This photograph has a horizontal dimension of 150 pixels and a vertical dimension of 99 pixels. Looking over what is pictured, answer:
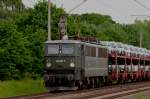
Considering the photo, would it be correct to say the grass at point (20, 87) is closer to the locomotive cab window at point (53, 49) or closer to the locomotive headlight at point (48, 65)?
the locomotive headlight at point (48, 65)

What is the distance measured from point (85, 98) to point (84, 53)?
9.70 m

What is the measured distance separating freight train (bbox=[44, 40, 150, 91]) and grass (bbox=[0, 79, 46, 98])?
144 cm

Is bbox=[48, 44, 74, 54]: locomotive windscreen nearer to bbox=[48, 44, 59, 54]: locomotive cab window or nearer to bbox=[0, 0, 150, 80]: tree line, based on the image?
bbox=[48, 44, 59, 54]: locomotive cab window

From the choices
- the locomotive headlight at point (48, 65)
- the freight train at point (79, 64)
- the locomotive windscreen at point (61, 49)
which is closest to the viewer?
the freight train at point (79, 64)

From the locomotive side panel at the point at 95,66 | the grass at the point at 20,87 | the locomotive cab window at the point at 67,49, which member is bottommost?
the grass at the point at 20,87

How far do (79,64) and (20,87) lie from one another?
385cm

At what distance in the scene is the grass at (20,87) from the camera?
3578 centimetres

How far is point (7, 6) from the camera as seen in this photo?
95.9 metres

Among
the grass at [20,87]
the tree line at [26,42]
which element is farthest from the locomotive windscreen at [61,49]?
the tree line at [26,42]

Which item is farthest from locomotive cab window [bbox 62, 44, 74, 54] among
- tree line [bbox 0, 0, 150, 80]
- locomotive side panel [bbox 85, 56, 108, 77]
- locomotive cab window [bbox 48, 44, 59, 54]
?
tree line [bbox 0, 0, 150, 80]

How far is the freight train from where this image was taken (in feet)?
124

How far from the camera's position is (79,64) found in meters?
38.6

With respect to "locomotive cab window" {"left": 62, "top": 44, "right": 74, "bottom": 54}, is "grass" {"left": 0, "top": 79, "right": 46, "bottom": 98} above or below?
below

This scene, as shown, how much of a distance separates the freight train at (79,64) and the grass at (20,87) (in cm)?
144
